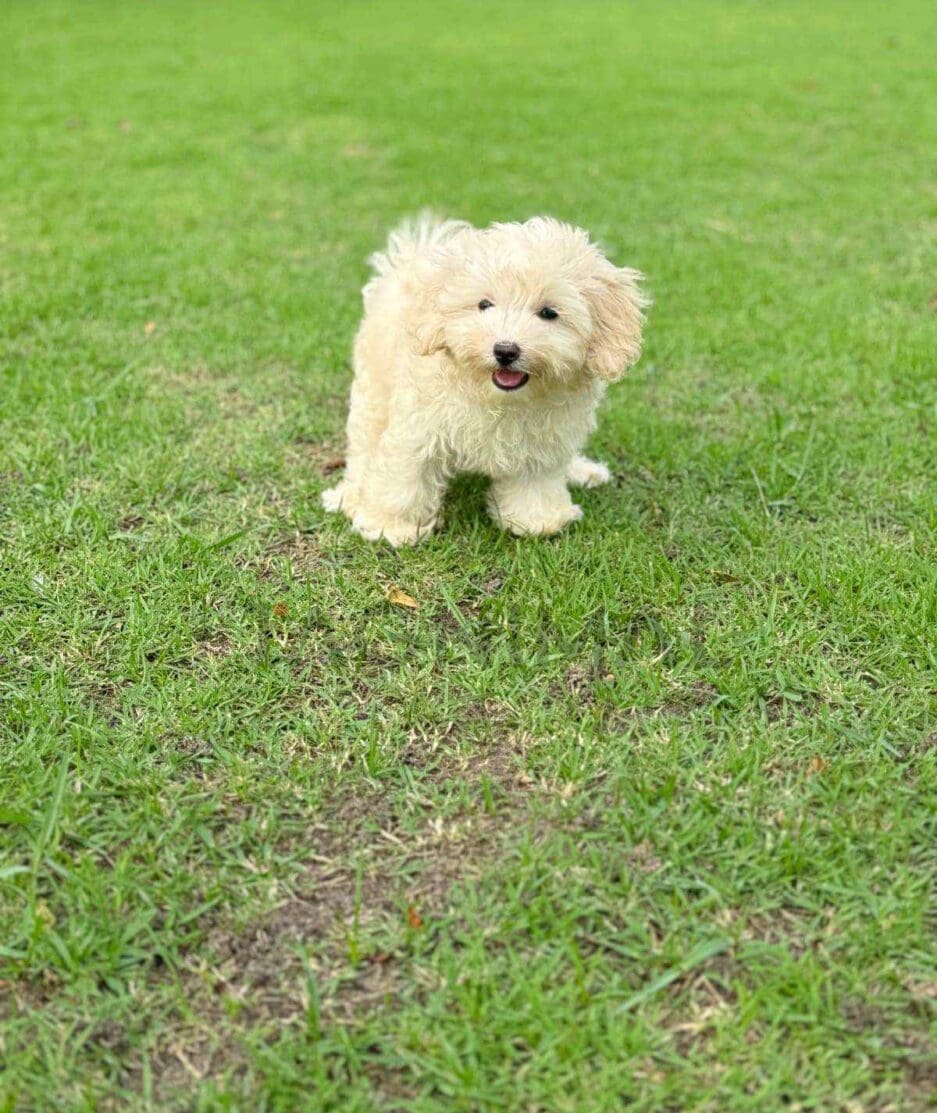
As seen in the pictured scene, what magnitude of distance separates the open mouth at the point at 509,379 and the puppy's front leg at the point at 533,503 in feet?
1.34

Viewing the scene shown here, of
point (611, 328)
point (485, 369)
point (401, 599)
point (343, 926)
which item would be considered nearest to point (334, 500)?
point (401, 599)

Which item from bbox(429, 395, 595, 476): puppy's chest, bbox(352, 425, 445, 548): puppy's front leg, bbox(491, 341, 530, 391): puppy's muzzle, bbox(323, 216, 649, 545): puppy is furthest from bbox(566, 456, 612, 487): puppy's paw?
bbox(491, 341, 530, 391): puppy's muzzle

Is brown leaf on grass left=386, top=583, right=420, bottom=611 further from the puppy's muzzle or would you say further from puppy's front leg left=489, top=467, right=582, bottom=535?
the puppy's muzzle

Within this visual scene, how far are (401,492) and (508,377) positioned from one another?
0.59 metres

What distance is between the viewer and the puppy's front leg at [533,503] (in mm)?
3340

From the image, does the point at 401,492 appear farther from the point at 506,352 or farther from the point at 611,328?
the point at 611,328

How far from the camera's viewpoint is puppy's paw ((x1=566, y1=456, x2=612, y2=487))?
377cm

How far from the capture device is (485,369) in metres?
2.96

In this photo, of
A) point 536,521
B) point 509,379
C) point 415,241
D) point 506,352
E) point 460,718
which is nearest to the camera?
point 460,718

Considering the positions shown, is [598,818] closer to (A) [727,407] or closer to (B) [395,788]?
(B) [395,788]

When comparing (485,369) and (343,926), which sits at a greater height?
(485,369)

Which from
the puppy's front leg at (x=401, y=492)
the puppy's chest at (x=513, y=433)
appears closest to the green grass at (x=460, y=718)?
the puppy's front leg at (x=401, y=492)

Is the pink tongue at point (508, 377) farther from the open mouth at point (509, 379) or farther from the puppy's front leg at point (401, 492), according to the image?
the puppy's front leg at point (401, 492)

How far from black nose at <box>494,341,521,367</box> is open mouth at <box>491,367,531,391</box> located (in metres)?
0.06
